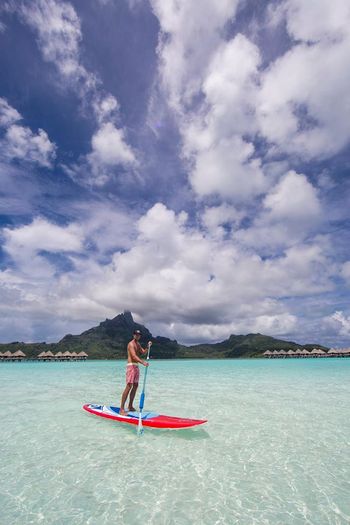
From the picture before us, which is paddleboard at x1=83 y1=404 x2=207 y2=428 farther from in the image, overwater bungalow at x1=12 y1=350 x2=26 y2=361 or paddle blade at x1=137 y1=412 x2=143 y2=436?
overwater bungalow at x1=12 y1=350 x2=26 y2=361

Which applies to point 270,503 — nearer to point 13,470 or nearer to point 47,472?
point 47,472

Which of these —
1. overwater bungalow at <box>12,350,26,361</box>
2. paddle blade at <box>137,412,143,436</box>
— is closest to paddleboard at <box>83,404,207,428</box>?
paddle blade at <box>137,412,143,436</box>

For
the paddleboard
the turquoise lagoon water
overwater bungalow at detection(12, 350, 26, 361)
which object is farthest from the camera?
overwater bungalow at detection(12, 350, 26, 361)

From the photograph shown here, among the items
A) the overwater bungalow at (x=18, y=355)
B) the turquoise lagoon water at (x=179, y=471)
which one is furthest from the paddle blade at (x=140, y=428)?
the overwater bungalow at (x=18, y=355)

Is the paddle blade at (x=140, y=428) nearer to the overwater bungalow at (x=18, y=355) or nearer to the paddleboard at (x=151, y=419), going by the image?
the paddleboard at (x=151, y=419)

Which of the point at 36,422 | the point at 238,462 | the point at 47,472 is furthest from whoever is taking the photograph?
the point at 36,422

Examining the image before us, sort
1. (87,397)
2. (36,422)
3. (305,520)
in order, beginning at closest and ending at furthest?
(305,520) < (36,422) < (87,397)

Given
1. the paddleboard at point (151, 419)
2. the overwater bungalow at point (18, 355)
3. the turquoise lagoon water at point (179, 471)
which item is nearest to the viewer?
the turquoise lagoon water at point (179, 471)

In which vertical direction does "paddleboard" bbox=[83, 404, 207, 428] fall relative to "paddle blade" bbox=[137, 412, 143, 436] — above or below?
above

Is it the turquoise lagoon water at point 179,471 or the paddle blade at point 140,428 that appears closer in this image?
the turquoise lagoon water at point 179,471

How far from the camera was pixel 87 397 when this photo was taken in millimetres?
20562

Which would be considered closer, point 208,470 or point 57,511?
point 57,511

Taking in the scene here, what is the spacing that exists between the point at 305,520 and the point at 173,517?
264 centimetres

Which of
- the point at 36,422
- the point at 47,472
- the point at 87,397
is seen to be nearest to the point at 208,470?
the point at 47,472
